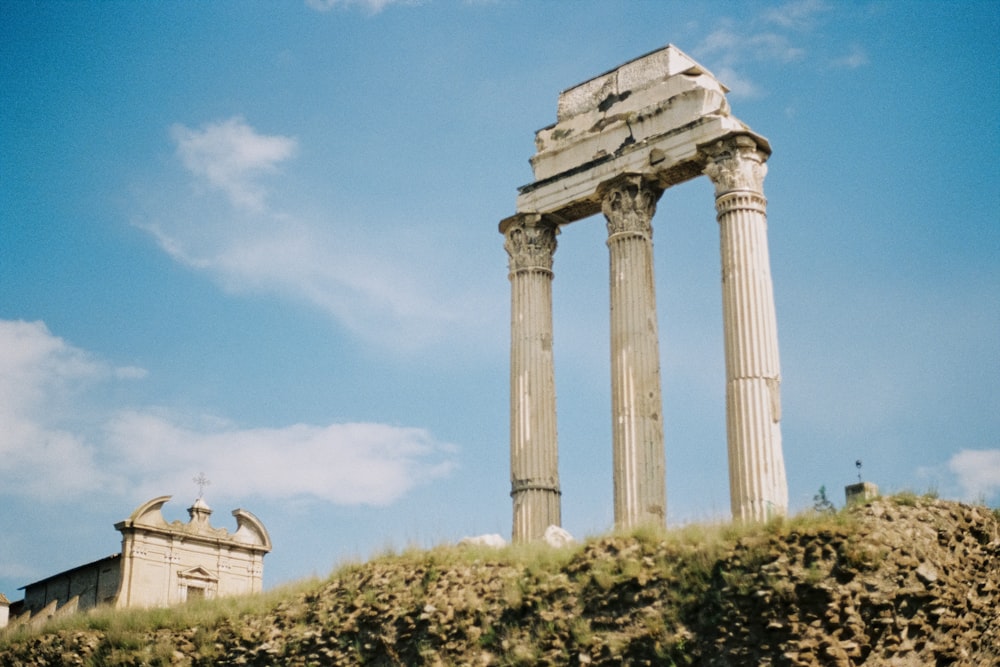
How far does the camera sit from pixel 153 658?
1872 centimetres

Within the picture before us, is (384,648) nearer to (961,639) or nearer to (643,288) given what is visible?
(961,639)

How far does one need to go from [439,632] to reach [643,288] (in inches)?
329

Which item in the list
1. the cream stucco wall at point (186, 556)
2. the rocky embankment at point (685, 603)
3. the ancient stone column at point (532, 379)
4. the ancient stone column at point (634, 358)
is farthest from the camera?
the cream stucco wall at point (186, 556)

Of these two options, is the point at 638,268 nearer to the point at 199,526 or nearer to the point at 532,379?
the point at 532,379

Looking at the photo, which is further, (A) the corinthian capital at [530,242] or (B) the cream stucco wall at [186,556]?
(B) the cream stucco wall at [186,556]

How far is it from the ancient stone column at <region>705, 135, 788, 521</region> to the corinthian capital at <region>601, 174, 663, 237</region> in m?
1.37

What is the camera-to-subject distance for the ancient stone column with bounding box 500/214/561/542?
905 inches

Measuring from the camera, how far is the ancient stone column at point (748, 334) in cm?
1983

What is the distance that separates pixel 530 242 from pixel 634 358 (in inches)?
142

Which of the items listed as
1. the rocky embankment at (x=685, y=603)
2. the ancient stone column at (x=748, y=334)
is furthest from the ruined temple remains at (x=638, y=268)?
the rocky embankment at (x=685, y=603)

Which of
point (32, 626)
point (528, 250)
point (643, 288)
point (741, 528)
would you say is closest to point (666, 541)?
point (741, 528)

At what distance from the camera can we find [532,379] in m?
23.8

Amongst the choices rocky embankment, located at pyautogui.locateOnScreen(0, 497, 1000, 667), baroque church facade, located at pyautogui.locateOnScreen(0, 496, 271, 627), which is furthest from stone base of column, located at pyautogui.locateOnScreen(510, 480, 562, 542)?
baroque church facade, located at pyautogui.locateOnScreen(0, 496, 271, 627)

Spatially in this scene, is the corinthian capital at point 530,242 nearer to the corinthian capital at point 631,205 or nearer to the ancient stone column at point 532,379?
the ancient stone column at point 532,379
